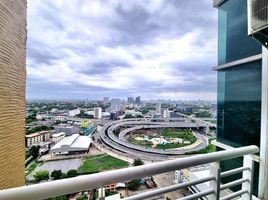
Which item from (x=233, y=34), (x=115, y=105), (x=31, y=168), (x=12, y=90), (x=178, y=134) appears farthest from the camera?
(x=115, y=105)

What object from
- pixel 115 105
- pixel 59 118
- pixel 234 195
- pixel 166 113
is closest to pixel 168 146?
pixel 166 113

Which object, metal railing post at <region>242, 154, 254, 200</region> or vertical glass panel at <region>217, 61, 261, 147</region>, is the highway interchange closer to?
vertical glass panel at <region>217, 61, 261, 147</region>

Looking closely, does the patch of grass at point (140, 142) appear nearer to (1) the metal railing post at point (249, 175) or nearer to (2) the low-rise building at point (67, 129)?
(2) the low-rise building at point (67, 129)

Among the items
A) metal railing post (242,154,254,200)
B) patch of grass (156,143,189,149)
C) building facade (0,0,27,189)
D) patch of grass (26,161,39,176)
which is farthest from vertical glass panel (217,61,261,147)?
patch of grass (26,161,39,176)

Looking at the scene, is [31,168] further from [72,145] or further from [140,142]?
[140,142]

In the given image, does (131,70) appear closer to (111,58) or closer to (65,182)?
(111,58)

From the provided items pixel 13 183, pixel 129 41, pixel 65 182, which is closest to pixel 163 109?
pixel 129 41

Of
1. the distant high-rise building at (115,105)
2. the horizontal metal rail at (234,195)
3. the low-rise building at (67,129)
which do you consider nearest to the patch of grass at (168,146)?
the distant high-rise building at (115,105)
